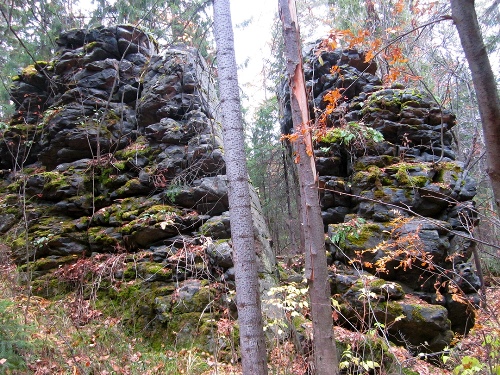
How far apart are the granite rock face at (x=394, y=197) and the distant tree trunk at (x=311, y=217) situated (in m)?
2.18

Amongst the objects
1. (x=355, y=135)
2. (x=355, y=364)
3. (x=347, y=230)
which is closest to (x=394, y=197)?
(x=347, y=230)

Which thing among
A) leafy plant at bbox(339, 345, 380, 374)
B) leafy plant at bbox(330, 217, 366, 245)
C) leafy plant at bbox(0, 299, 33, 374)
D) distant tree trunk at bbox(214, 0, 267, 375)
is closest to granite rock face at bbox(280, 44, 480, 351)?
leafy plant at bbox(330, 217, 366, 245)

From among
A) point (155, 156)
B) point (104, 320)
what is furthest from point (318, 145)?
point (104, 320)

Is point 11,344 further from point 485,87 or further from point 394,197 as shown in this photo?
point 394,197

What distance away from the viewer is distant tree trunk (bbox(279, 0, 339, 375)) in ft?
12.3

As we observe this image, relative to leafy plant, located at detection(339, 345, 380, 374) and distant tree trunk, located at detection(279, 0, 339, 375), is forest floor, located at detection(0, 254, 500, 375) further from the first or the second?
distant tree trunk, located at detection(279, 0, 339, 375)

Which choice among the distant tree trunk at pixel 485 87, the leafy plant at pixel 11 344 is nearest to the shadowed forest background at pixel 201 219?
the leafy plant at pixel 11 344

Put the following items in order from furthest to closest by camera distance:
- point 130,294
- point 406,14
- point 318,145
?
point 406,14, point 318,145, point 130,294

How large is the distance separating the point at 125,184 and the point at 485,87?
322 inches

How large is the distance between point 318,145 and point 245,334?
22.2 feet

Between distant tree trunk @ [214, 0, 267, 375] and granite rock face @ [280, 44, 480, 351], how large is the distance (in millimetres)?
2591

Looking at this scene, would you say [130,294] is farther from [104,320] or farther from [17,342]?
[17,342]

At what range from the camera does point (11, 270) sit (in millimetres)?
6824

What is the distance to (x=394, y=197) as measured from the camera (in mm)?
7945
